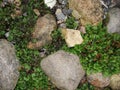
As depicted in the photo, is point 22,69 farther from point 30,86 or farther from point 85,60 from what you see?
point 85,60

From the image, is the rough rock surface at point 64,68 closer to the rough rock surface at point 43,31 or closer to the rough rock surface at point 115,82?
the rough rock surface at point 43,31

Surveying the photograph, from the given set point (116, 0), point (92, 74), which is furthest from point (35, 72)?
point (116, 0)

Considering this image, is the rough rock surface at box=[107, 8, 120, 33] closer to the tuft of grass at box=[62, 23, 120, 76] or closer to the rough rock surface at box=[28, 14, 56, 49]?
the tuft of grass at box=[62, 23, 120, 76]

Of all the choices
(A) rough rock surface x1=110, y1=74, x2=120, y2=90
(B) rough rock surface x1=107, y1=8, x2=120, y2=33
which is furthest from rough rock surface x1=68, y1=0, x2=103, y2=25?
(A) rough rock surface x1=110, y1=74, x2=120, y2=90

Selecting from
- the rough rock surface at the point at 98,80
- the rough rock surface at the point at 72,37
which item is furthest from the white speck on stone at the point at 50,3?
the rough rock surface at the point at 98,80

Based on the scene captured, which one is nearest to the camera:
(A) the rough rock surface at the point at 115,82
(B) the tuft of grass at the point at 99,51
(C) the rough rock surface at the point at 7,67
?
(C) the rough rock surface at the point at 7,67

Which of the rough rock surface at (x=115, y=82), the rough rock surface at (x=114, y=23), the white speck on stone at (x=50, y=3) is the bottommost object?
the rough rock surface at (x=115, y=82)
